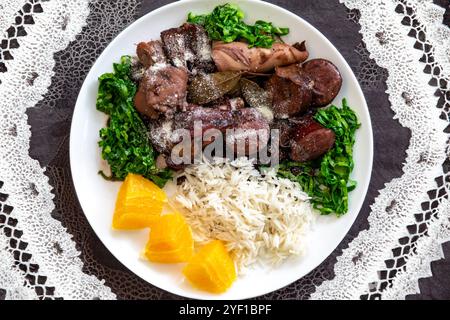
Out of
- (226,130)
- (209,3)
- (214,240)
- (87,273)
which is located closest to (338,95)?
(226,130)

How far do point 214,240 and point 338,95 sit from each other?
1491mm

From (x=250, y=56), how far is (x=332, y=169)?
107cm

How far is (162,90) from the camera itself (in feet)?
12.8

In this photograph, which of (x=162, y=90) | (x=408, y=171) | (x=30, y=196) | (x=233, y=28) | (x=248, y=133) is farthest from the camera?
(x=408, y=171)

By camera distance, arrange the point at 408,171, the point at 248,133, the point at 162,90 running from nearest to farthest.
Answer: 1. the point at 162,90
2. the point at 248,133
3. the point at 408,171

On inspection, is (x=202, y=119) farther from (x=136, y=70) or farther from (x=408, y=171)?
(x=408, y=171)

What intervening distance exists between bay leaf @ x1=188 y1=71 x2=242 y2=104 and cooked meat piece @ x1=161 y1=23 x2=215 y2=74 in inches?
3.6

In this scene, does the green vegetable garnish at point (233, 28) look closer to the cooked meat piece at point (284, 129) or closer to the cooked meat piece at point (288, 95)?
the cooked meat piece at point (288, 95)

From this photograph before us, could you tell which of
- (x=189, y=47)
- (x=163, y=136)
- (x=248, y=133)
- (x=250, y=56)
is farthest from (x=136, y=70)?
(x=248, y=133)

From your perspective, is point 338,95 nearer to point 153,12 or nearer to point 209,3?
point 209,3

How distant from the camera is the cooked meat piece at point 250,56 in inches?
161

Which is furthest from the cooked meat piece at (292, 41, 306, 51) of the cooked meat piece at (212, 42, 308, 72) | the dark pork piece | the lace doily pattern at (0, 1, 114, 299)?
the lace doily pattern at (0, 1, 114, 299)

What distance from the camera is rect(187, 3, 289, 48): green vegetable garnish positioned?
411 centimetres

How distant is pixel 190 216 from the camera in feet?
13.6
